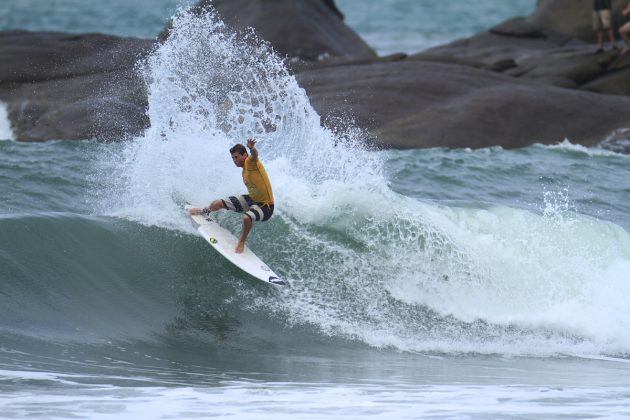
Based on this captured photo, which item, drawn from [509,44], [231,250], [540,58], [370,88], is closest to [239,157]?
[231,250]

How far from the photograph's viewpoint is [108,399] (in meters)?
8.35

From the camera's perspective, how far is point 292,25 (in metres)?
24.5

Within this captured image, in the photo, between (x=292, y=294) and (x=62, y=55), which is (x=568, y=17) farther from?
(x=292, y=294)

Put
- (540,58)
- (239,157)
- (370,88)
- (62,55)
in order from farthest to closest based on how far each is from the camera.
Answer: (540,58)
(62,55)
(370,88)
(239,157)

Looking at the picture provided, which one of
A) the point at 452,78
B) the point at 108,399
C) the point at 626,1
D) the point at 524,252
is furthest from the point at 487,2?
the point at 108,399

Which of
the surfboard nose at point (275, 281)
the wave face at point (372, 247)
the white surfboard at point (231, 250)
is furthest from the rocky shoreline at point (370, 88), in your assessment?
the surfboard nose at point (275, 281)

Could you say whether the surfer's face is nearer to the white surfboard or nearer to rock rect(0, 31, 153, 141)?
the white surfboard

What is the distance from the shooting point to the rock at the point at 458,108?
19.9m

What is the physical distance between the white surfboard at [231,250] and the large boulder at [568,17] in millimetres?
19381

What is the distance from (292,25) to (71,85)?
5.49 metres

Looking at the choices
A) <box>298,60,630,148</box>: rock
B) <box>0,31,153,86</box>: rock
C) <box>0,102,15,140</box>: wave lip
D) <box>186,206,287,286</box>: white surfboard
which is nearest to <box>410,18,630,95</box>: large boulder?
<box>298,60,630,148</box>: rock

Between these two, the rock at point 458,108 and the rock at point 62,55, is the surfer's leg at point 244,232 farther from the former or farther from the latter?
the rock at point 62,55

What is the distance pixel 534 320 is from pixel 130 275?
4379mm

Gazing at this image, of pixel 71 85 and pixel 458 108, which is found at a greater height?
pixel 71 85
